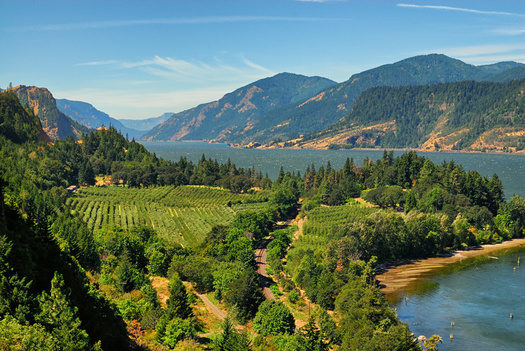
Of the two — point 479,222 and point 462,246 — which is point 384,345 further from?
point 479,222

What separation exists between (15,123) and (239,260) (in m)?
149

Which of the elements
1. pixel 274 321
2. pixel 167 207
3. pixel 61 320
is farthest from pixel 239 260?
pixel 167 207

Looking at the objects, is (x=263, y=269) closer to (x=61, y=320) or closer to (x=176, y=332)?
(x=176, y=332)

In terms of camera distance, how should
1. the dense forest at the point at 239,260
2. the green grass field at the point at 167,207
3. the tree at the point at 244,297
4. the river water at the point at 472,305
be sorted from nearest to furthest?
the dense forest at the point at 239,260, the river water at the point at 472,305, the tree at the point at 244,297, the green grass field at the point at 167,207

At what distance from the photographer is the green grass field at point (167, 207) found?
4144 inches

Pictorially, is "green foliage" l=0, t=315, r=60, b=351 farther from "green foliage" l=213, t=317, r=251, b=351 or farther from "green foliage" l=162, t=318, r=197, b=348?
"green foliage" l=213, t=317, r=251, b=351

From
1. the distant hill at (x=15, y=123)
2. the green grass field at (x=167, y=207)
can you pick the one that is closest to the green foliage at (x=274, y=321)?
the green grass field at (x=167, y=207)

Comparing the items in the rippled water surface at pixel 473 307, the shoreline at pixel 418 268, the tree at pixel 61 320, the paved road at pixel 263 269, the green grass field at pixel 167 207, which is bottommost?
the rippled water surface at pixel 473 307

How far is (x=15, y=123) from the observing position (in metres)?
176

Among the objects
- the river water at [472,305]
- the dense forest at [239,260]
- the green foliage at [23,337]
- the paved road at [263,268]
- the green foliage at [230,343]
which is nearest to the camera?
the green foliage at [23,337]

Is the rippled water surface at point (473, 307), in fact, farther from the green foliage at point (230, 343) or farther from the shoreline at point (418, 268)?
the green foliage at point (230, 343)

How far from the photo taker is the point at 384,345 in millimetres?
40750

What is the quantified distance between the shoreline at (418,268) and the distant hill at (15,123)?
156062mm

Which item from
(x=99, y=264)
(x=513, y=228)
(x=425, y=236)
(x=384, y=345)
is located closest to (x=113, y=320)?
(x=384, y=345)
